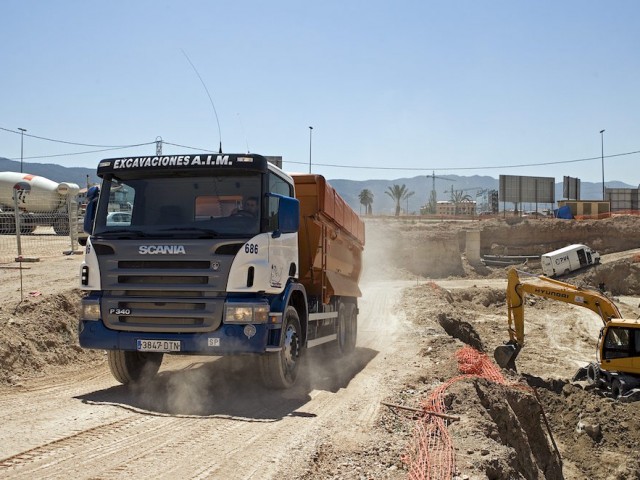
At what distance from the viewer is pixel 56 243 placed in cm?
2411

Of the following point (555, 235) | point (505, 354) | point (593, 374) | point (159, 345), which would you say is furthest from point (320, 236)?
point (555, 235)

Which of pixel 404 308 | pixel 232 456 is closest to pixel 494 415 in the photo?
pixel 232 456

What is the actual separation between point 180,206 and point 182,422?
2.81 metres

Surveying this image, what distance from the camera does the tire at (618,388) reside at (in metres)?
16.6

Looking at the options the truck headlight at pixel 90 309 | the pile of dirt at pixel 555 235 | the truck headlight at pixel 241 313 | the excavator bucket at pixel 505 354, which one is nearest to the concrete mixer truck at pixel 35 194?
the excavator bucket at pixel 505 354

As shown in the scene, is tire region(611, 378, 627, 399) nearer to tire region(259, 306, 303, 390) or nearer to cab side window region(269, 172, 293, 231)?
tire region(259, 306, 303, 390)

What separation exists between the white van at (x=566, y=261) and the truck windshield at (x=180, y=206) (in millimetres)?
33125

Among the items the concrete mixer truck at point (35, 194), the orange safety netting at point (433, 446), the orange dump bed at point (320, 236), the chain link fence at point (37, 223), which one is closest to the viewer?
the orange safety netting at point (433, 446)

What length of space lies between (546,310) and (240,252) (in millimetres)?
27628

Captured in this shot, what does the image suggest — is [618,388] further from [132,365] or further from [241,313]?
[132,365]

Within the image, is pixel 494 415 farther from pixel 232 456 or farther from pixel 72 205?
pixel 72 205

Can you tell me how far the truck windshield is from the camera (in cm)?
787

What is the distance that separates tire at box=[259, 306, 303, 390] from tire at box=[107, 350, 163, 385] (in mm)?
1953

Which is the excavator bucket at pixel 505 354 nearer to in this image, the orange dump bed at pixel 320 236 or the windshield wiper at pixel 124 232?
the orange dump bed at pixel 320 236
